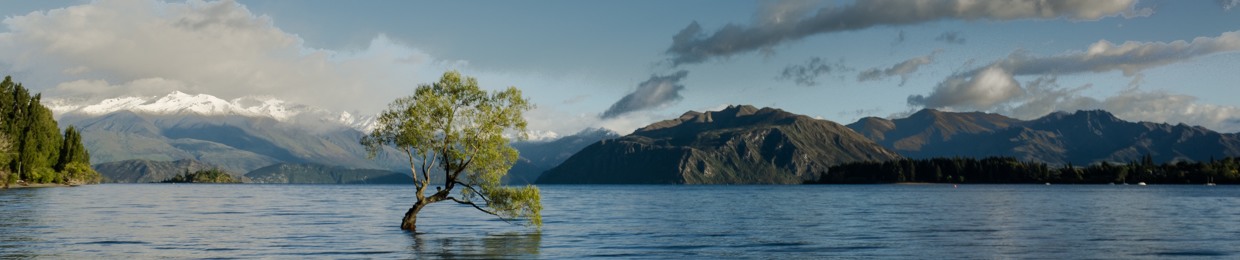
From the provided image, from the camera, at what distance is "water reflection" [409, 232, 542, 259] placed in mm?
59062

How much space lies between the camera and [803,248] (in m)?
66.6

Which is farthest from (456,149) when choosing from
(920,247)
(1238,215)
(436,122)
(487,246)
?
(1238,215)

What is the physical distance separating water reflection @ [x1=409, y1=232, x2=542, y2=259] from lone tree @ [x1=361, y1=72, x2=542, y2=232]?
276cm

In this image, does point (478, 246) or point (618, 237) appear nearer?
point (478, 246)

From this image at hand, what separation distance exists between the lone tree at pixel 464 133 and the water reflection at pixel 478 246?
2764 mm

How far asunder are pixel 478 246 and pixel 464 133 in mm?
9227

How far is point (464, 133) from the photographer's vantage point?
7062cm

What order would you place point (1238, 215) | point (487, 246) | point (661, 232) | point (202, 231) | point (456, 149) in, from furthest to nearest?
point (1238, 215), point (661, 232), point (202, 231), point (456, 149), point (487, 246)

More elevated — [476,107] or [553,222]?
[476,107]

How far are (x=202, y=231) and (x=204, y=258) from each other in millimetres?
27115

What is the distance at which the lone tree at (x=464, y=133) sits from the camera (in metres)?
70.2

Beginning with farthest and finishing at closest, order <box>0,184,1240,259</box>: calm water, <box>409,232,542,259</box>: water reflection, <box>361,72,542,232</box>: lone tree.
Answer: <box>361,72,542,232</box>: lone tree
<box>0,184,1240,259</box>: calm water
<box>409,232,542,259</box>: water reflection

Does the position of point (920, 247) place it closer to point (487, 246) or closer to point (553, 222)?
point (487, 246)

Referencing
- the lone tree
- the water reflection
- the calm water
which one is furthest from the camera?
the lone tree
